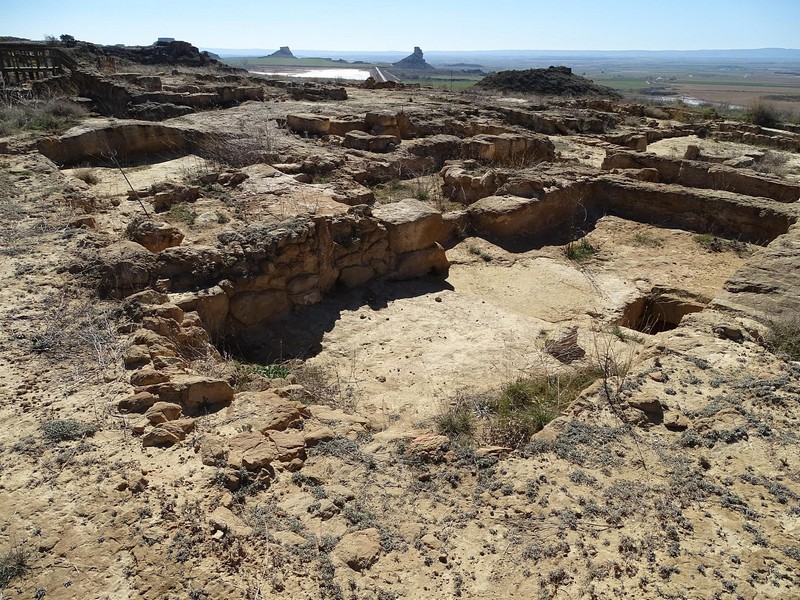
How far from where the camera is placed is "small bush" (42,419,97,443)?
332cm

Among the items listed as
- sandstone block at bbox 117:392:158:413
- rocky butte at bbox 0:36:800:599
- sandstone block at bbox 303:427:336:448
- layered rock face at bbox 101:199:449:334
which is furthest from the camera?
layered rock face at bbox 101:199:449:334

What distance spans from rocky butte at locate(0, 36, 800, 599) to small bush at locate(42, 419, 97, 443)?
0.07 feet

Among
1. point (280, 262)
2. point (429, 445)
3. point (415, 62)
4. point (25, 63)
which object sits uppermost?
point (415, 62)

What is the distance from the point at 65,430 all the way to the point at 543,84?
35.1m

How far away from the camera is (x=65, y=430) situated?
3.37 metres

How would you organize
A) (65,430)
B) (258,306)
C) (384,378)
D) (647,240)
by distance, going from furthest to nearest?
1. (647,240)
2. (258,306)
3. (384,378)
4. (65,430)

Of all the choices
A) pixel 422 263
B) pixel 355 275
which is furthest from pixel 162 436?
pixel 422 263

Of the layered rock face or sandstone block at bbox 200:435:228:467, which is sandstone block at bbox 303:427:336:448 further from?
the layered rock face

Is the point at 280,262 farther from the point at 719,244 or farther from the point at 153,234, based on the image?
the point at 719,244

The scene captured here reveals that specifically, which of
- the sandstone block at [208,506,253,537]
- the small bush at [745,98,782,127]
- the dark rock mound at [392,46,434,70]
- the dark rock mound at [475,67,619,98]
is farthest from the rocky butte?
the dark rock mound at [392,46,434,70]

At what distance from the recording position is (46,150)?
10.3 meters

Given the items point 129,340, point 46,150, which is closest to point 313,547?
point 129,340

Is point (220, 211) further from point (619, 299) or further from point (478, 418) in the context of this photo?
point (619, 299)

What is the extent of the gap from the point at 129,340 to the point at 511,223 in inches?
279
